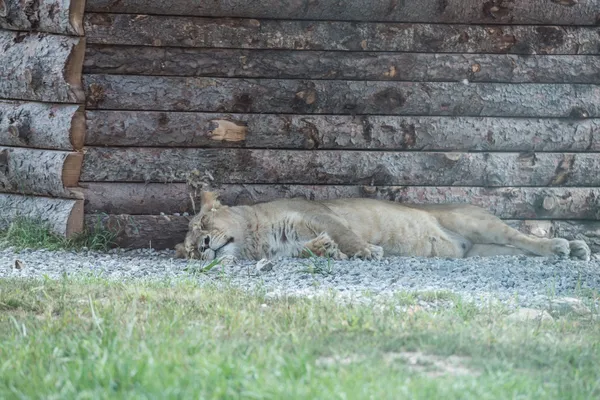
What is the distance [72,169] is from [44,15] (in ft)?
4.66

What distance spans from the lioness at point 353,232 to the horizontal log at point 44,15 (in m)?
1.95

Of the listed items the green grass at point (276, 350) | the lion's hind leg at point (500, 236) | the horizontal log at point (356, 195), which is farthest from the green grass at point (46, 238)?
the lion's hind leg at point (500, 236)

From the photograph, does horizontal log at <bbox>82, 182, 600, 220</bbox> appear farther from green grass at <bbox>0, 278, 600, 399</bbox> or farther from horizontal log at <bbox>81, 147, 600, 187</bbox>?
green grass at <bbox>0, 278, 600, 399</bbox>

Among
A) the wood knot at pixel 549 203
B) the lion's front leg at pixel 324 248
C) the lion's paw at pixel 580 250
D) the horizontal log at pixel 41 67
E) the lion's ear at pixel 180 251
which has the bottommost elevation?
the lion's ear at pixel 180 251

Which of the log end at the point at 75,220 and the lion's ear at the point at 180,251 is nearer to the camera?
the lion's ear at the point at 180,251

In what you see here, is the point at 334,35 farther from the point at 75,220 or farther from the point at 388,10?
the point at 75,220

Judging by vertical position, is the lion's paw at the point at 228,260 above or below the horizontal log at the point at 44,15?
below

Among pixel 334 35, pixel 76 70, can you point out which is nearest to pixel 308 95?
pixel 334 35

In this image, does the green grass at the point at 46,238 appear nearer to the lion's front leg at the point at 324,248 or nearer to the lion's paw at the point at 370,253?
the lion's front leg at the point at 324,248

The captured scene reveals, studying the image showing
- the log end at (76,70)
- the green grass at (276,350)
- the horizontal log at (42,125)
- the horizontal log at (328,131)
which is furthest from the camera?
the horizontal log at (328,131)

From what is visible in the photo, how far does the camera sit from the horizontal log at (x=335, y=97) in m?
8.16

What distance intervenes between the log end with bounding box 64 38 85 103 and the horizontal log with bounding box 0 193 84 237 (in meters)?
0.98

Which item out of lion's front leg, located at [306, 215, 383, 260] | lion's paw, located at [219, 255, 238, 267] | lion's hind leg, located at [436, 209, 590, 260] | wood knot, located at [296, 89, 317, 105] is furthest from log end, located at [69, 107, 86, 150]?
lion's hind leg, located at [436, 209, 590, 260]

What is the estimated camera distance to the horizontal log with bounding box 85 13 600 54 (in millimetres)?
8070
